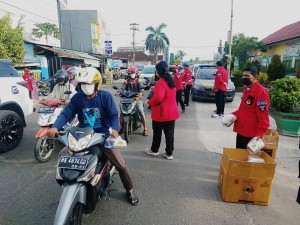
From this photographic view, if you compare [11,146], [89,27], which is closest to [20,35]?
[11,146]

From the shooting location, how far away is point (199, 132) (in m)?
6.98

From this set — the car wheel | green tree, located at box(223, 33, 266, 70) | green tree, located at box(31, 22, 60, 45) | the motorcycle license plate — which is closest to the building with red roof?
green tree, located at box(223, 33, 266, 70)

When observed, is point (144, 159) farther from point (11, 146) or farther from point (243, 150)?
point (11, 146)

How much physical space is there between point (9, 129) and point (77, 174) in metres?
3.47

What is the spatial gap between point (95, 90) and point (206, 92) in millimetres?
9260

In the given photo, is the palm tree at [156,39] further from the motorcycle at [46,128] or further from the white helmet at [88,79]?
the white helmet at [88,79]

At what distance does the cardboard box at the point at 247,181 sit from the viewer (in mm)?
3238

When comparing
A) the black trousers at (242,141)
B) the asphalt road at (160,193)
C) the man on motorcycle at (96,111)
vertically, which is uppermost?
the man on motorcycle at (96,111)

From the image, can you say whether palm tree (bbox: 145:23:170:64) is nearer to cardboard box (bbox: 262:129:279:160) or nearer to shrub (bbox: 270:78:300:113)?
shrub (bbox: 270:78:300:113)

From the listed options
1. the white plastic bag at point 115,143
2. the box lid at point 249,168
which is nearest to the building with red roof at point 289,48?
the box lid at point 249,168

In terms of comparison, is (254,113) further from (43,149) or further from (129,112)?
(43,149)

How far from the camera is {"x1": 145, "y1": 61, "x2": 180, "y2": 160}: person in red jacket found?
4430 millimetres

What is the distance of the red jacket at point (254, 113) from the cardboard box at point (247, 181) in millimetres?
499

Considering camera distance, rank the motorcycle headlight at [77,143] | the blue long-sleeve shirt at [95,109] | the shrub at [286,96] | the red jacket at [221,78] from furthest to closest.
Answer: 1. the red jacket at [221,78]
2. the shrub at [286,96]
3. the blue long-sleeve shirt at [95,109]
4. the motorcycle headlight at [77,143]
